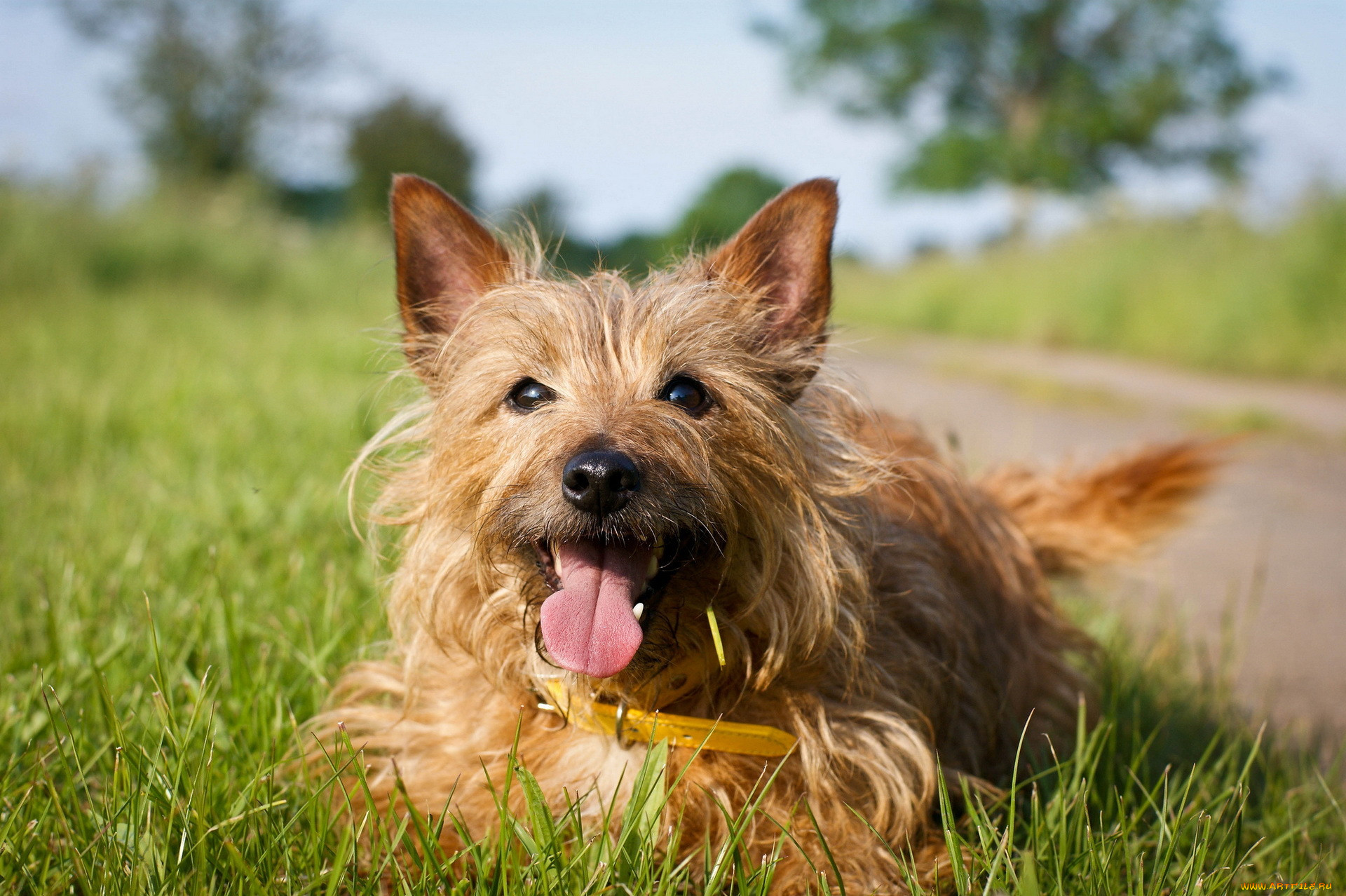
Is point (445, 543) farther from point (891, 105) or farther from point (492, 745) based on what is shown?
point (891, 105)

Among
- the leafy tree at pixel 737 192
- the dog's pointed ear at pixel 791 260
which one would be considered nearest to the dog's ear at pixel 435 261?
the dog's pointed ear at pixel 791 260

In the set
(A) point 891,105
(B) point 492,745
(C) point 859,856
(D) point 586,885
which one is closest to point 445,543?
(B) point 492,745

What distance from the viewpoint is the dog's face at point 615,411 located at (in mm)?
1861

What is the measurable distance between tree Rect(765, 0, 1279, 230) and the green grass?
269 inches

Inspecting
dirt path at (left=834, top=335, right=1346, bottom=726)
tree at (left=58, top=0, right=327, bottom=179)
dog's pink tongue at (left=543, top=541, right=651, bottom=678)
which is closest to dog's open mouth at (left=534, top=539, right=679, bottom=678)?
dog's pink tongue at (left=543, top=541, right=651, bottom=678)

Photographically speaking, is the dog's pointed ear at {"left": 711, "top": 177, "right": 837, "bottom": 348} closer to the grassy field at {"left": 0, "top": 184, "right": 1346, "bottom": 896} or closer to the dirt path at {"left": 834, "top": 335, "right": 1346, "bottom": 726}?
the dirt path at {"left": 834, "top": 335, "right": 1346, "bottom": 726}

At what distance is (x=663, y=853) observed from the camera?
76.1 inches

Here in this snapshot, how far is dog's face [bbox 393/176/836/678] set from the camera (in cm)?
186

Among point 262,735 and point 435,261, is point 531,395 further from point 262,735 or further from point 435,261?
point 262,735

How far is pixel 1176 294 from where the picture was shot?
12.4 meters

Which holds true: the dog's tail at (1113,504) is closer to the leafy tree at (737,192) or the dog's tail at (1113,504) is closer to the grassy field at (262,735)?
the grassy field at (262,735)

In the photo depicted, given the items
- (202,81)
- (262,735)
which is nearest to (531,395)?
(262,735)

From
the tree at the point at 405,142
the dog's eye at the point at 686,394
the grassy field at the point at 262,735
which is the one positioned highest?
the tree at the point at 405,142

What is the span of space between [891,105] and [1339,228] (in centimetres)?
2054
